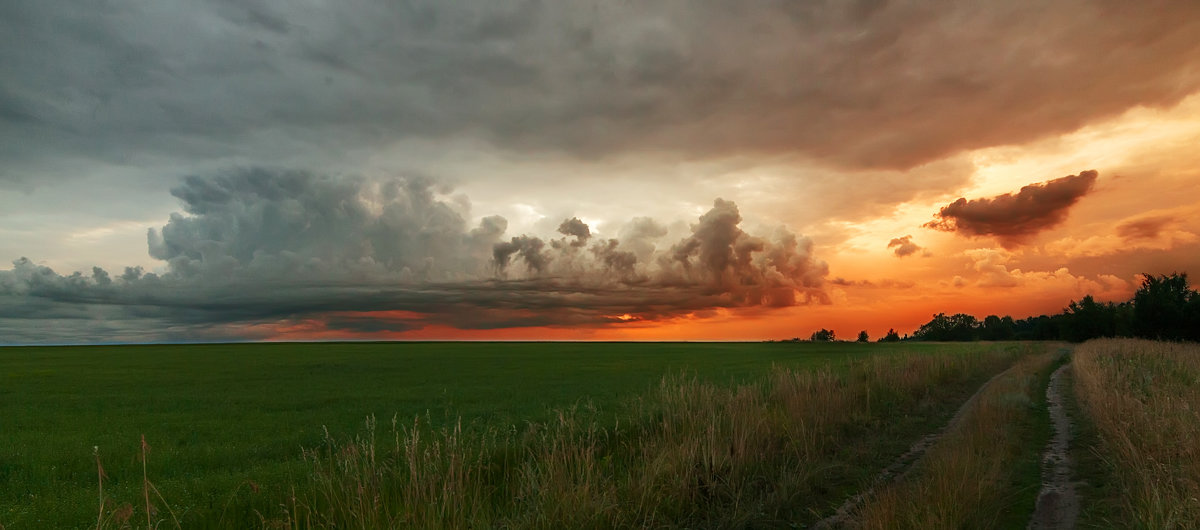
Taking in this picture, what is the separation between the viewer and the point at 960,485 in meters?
8.34

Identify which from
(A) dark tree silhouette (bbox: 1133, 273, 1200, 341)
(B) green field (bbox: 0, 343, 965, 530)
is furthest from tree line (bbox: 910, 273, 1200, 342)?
(B) green field (bbox: 0, 343, 965, 530)

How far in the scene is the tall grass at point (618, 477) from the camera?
25.3ft

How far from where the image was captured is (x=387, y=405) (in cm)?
2812

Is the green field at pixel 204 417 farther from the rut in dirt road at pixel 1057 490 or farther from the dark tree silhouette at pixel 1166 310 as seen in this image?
the dark tree silhouette at pixel 1166 310

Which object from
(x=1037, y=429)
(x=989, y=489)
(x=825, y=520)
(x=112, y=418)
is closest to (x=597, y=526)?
(x=825, y=520)

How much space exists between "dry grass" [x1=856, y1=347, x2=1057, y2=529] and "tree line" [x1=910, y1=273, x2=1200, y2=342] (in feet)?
235


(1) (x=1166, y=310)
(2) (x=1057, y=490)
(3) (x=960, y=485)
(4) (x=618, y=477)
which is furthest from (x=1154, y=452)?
(1) (x=1166, y=310)

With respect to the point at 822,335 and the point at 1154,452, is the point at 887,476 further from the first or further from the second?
the point at 822,335

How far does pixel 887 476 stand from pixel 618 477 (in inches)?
191

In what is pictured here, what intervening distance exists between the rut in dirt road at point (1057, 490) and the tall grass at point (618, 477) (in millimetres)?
2718

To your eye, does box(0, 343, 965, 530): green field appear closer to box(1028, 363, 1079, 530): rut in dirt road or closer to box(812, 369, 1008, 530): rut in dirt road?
box(812, 369, 1008, 530): rut in dirt road

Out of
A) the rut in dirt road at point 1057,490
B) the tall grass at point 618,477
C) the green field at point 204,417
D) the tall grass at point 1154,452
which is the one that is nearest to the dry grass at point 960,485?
the rut in dirt road at point 1057,490

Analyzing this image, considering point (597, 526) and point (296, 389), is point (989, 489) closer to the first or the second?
point (597, 526)

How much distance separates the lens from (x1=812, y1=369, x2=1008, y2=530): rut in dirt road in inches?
329
